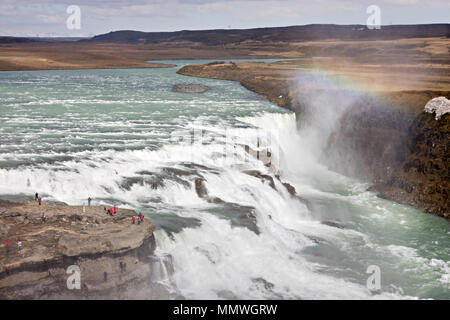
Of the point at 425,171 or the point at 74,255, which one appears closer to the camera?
the point at 74,255

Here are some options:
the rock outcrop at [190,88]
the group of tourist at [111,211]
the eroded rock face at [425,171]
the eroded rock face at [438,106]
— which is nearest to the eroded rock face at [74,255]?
the group of tourist at [111,211]

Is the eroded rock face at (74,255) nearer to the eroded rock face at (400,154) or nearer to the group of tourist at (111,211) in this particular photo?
the group of tourist at (111,211)

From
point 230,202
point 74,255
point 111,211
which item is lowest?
point 230,202

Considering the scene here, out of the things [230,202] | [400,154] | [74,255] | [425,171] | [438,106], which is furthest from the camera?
[400,154]

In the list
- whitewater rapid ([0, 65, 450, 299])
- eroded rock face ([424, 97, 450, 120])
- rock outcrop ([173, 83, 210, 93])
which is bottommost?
whitewater rapid ([0, 65, 450, 299])

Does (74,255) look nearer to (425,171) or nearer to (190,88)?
(425,171)

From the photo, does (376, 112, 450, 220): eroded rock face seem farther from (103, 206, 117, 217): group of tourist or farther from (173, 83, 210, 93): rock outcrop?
(173, 83, 210, 93): rock outcrop

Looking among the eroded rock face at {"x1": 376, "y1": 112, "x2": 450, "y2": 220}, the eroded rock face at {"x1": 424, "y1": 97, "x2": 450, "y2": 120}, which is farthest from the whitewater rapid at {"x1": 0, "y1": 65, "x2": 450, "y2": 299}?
the eroded rock face at {"x1": 424, "y1": 97, "x2": 450, "y2": 120}

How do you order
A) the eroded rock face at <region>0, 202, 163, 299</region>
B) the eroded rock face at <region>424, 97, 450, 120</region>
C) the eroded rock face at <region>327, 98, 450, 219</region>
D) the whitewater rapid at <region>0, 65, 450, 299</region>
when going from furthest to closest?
the eroded rock face at <region>424, 97, 450, 120</region>, the eroded rock face at <region>327, 98, 450, 219</region>, the whitewater rapid at <region>0, 65, 450, 299</region>, the eroded rock face at <region>0, 202, 163, 299</region>

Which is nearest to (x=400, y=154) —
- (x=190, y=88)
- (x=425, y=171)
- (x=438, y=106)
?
(x=425, y=171)
